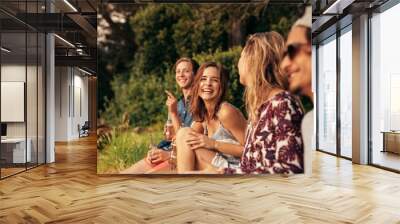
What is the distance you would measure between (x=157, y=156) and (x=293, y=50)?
272 cm

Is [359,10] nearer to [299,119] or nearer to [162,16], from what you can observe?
[299,119]

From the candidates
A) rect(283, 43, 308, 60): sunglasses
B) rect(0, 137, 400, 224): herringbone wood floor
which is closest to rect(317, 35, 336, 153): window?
rect(0, 137, 400, 224): herringbone wood floor

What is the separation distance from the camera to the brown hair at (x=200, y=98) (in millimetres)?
6316

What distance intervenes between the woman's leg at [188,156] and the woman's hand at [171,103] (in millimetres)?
346

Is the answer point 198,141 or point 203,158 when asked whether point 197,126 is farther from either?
point 203,158

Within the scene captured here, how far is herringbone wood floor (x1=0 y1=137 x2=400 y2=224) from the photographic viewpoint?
4.10 metres

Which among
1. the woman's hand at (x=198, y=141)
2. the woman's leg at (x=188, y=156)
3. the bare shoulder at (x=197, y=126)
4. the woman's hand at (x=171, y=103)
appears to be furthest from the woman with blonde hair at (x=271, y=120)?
the woman's hand at (x=171, y=103)

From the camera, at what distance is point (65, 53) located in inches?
479

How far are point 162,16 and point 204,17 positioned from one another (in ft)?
2.22

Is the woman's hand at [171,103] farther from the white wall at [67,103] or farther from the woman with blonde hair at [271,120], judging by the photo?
the white wall at [67,103]

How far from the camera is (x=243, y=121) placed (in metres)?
6.32

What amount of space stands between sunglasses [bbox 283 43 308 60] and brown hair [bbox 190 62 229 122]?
101cm

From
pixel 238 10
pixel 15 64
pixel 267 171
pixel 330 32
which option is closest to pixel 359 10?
pixel 330 32

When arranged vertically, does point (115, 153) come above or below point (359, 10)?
below
